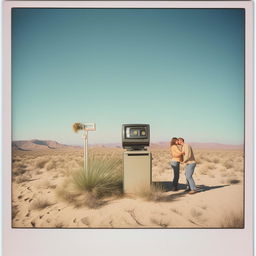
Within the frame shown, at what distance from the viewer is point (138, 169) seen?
3.79m

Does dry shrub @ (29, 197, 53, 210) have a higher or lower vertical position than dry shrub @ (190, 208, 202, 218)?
higher

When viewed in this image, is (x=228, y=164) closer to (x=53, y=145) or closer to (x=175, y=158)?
(x=175, y=158)

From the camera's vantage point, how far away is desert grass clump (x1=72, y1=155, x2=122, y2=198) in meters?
3.76

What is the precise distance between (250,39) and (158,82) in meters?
1.19

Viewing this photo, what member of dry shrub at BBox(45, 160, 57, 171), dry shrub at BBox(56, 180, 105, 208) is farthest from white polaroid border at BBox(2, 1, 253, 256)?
dry shrub at BBox(45, 160, 57, 171)

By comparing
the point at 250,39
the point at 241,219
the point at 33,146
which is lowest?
the point at 241,219

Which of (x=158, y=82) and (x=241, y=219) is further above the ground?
(x=158, y=82)

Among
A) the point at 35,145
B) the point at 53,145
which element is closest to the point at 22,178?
the point at 35,145

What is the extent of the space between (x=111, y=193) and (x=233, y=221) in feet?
4.85

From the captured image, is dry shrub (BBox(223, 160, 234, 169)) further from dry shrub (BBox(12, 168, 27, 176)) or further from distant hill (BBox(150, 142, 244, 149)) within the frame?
dry shrub (BBox(12, 168, 27, 176))

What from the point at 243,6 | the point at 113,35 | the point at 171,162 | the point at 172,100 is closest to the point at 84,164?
the point at 171,162

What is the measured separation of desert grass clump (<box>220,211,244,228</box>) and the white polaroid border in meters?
0.06

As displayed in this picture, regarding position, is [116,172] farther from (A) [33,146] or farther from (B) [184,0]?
(B) [184,0]
